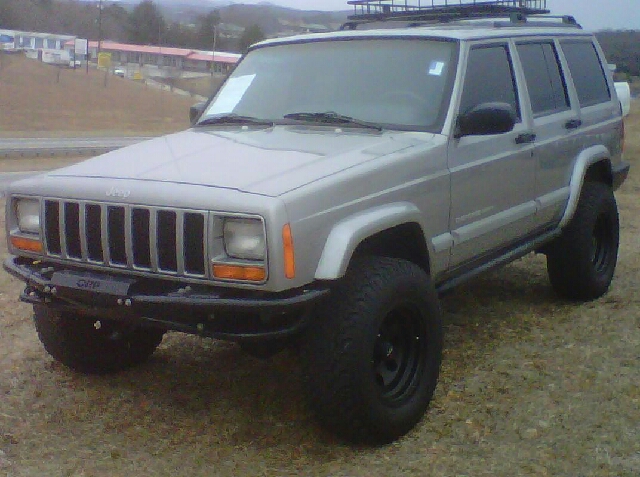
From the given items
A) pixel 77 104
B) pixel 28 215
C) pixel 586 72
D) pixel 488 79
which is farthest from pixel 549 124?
pixel 77 104

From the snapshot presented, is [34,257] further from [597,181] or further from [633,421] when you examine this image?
[597,181]

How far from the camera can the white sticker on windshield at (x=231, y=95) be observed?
492cm

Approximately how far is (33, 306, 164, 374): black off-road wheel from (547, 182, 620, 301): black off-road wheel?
2766mm

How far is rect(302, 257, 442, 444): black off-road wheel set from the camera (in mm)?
3455

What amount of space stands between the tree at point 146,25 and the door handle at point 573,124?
23.3 metres

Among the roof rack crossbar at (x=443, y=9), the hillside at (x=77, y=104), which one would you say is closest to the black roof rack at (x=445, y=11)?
the roof rack crossbar at (x=443, y=9)

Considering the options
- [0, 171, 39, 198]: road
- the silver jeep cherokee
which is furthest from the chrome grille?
[0, 171, 39, 198]: road

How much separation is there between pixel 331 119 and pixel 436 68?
0.65 m

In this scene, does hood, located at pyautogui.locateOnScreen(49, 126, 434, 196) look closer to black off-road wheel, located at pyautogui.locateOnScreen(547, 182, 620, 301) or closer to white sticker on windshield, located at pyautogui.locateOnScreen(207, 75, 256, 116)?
white sticker on windshield, located at pyautogui.locateOnScreen(207, 75, 256, 116)

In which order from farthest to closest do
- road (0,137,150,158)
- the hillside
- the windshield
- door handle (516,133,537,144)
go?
the hillside → road (0,137,150,158) → door handle (516,133,537,144) → the windshield

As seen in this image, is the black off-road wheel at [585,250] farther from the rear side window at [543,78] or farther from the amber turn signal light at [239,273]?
the amber turn signal light at [239,273]

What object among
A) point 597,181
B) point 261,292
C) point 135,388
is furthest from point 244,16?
point 261,292

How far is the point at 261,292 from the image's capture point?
3344mm

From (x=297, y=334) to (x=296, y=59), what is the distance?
2018 millimetres
